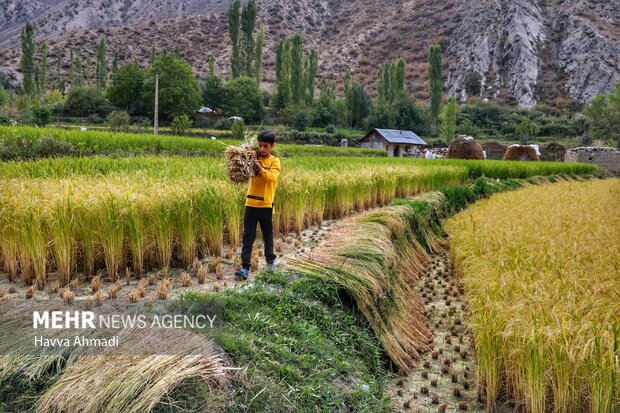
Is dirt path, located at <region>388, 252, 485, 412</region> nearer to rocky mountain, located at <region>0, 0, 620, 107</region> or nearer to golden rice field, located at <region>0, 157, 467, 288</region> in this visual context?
golden rice field, located at <region>0, 157, 467, 288</region>

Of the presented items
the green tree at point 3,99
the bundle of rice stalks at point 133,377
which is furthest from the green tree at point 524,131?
the green tree at point 3,99

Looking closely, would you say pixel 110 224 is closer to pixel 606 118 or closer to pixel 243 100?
pixel 243 100

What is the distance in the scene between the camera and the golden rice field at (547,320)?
3041 millimetres

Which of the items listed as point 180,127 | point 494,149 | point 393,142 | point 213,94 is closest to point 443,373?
point 180,127

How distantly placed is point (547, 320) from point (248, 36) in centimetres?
6445

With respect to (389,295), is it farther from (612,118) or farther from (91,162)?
(612,118)

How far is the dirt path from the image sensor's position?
12.1ft

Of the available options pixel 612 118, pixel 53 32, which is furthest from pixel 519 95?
pixel 53 32

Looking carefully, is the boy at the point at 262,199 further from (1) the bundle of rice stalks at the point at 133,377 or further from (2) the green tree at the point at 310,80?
(2) the green tree at the point at 310,80

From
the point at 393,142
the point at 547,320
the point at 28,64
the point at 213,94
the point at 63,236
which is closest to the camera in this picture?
the point at 547,320

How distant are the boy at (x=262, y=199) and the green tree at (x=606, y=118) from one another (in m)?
56.6

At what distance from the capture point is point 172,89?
1793 inches

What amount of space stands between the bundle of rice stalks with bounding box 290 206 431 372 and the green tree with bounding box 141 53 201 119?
138ft

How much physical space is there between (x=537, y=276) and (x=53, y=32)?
117m
